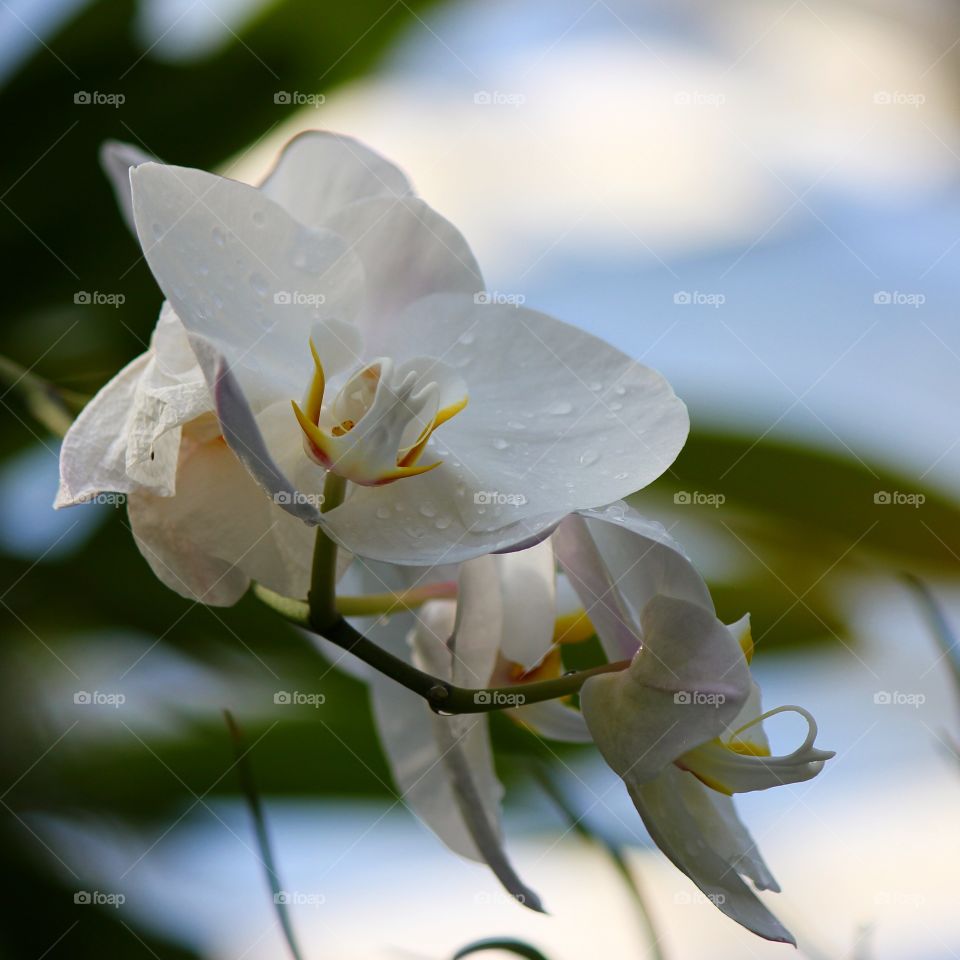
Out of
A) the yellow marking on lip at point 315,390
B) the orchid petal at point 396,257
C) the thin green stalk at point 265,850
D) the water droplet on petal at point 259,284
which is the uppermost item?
the orchid petal at point 396,257

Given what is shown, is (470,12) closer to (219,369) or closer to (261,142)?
(261,142)

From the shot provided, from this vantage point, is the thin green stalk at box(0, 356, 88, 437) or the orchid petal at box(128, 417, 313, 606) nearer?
the orchid petal at box(128, 417, 313, 606)

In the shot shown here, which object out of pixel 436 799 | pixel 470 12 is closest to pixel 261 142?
pixel 470 12

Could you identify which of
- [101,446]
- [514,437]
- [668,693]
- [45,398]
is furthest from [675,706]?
[45,398]

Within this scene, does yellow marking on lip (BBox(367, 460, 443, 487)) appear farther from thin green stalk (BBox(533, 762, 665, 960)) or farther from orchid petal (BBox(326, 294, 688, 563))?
thin green stalk (BBox(533, 762, 665, 960))

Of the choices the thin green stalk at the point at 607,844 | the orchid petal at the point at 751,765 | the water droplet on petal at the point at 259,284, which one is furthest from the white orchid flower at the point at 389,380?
the thin green stalk at the point at 607,844

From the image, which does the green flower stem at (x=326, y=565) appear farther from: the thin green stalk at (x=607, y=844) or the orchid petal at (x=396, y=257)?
the thin green stalk at (x=607, y=844)

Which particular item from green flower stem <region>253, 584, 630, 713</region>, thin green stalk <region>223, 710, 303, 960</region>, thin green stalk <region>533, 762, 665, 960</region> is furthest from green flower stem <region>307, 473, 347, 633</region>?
thin green stalk <region>533, 762, 665, 960</region>
